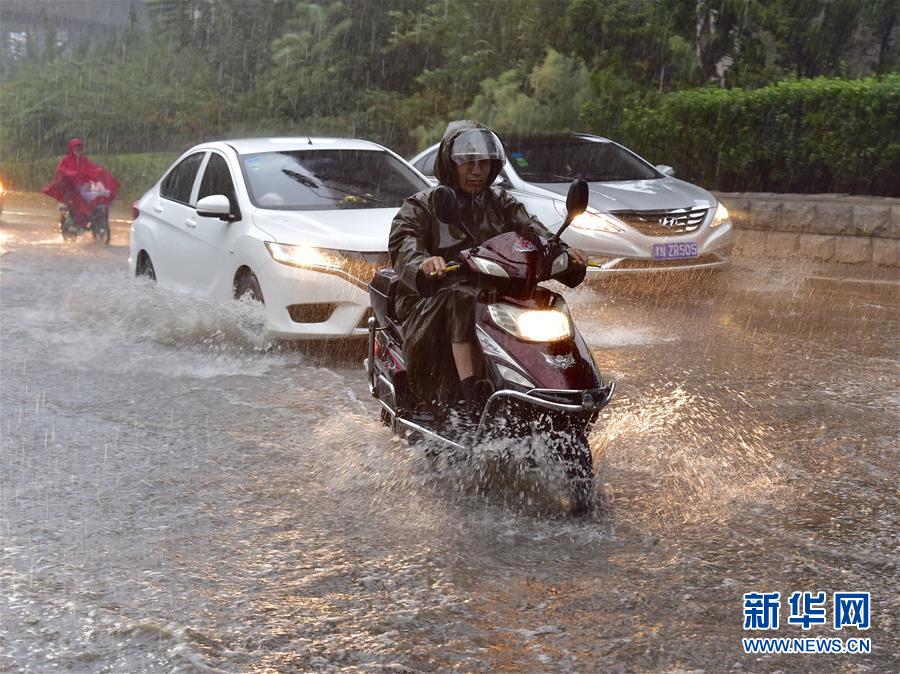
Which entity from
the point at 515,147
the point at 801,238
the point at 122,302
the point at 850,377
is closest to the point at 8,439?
the point at 122,302

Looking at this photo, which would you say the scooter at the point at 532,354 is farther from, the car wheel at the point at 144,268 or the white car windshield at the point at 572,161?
the white car windshield at the point at 572,161

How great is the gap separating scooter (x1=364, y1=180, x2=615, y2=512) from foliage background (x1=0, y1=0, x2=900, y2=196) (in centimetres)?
1046

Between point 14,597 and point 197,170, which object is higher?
point 197,170

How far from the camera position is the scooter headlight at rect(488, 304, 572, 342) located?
5.22 m

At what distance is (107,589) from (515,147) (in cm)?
975

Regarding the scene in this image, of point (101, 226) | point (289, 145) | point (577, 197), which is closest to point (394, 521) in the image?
point (577, 197)

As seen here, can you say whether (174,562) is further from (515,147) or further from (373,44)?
(373,44)

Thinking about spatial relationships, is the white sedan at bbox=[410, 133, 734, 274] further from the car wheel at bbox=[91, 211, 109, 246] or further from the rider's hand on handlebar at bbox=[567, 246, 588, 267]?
the car wheel at bbox=[91, 211, 109, 246]

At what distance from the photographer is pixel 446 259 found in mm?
5820

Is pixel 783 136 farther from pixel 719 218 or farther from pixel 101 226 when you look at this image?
pixel 101 226

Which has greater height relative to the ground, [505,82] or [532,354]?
[505,82]

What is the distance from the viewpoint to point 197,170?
10547mm

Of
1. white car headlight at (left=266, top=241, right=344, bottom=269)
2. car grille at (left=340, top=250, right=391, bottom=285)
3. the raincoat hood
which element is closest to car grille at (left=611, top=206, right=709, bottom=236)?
car grille at (left=340, top=250, right=391, bottom=285)

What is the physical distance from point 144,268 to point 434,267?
6.65m
